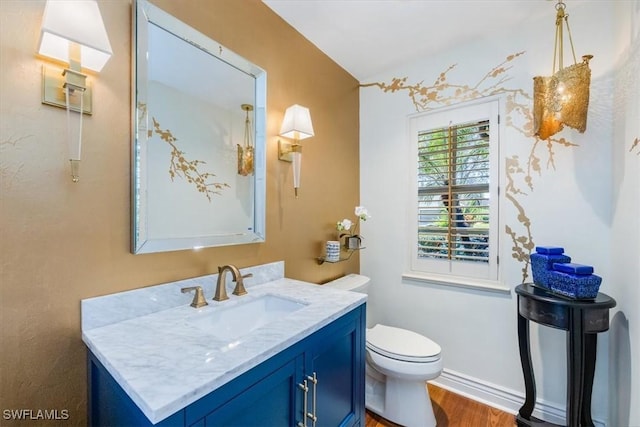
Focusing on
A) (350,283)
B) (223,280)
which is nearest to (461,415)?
(350,283)

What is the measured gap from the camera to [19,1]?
87 cm

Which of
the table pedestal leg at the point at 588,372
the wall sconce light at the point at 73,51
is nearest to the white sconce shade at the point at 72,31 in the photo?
the wall sconce light at the point at 73,51

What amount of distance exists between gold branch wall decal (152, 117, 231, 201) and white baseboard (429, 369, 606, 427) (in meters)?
2.01

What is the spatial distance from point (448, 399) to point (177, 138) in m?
2.29

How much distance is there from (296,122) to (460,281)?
1540 mm

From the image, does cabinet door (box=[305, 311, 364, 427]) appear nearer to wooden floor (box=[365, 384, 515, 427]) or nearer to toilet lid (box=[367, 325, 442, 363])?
toilet lid (box=[367, 325, 442, 363])

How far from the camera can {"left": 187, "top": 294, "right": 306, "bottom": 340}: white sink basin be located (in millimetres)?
1177

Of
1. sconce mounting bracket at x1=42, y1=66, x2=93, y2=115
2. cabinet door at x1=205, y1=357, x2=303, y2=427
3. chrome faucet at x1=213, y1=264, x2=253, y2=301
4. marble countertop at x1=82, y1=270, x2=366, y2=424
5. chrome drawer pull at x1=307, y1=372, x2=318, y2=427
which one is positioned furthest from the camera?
chrome faucet at x1=213, y1=264, x2=253, y2=301

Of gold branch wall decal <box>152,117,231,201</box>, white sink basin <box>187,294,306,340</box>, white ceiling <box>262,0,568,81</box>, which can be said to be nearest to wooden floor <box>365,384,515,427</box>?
white sink basin <box>187,294,306,340</box>

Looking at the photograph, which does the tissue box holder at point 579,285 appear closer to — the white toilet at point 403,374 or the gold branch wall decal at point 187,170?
the white toilet at point 403,374

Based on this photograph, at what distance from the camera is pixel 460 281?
2012 mm

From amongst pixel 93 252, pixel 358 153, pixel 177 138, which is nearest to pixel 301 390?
pixel 93 252

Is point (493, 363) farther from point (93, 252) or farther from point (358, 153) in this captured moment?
point (93, 252)

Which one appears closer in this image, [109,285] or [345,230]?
[109,285]
